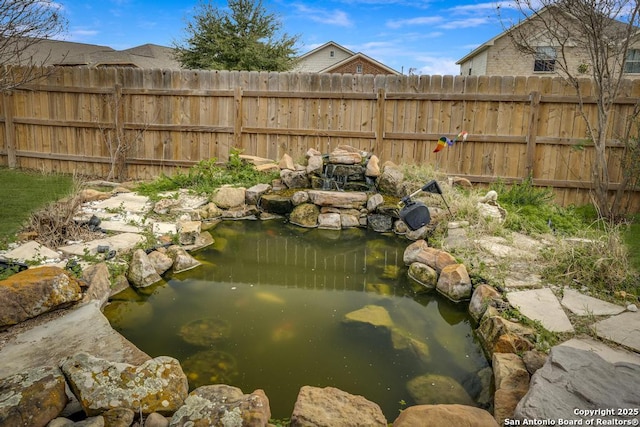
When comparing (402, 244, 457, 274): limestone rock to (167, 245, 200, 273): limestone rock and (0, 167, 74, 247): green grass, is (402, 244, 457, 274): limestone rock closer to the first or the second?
(167, 245, 200, 273): limestone rock

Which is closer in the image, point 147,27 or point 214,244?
point 214,244

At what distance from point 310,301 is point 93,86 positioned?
252 inches

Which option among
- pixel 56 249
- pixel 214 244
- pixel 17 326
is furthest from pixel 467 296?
pixel 56 249

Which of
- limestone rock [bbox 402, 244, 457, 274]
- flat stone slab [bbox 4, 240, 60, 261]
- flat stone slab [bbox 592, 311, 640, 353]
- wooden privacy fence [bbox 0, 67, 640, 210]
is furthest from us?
wooden privacy fence [bbox 0, 67, 640, 210]

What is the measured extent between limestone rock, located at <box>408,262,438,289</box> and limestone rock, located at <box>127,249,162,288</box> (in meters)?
2.34

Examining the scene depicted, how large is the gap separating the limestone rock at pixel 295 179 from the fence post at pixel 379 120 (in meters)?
1.39

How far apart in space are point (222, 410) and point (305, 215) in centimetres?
409

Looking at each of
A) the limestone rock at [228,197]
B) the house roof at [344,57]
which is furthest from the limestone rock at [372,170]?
the house roof at [344,57]

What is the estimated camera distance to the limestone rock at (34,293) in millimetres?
2596

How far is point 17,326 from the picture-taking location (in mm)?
2615

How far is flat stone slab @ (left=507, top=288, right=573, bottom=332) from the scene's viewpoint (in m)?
2.83

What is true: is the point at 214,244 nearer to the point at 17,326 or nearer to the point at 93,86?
the point at 17,326

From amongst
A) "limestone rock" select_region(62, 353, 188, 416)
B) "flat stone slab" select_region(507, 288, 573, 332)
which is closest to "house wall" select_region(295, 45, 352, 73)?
"flat stone slab" select_region(507, 288, 573, 332)

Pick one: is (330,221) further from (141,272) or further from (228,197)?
(141,272)
